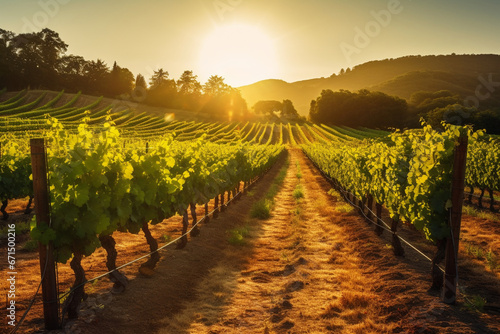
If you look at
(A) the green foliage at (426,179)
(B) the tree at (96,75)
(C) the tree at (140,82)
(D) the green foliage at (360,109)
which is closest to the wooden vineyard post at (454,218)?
(A) the green foliage at (426,179)

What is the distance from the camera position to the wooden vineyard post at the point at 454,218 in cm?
590

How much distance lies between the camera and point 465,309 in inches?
225

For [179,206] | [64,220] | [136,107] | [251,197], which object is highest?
[136,107]

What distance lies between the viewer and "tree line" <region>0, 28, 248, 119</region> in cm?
8081

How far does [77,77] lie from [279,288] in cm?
9694

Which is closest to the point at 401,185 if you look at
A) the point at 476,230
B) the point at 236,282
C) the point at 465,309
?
the point at 465,309

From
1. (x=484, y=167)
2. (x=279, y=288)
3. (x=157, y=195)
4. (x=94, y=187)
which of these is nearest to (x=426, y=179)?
(x=279, y=288)

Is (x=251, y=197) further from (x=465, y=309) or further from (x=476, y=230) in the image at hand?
(x=465, y=309)

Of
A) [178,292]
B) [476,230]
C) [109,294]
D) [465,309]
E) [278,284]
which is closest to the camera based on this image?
[465,309]

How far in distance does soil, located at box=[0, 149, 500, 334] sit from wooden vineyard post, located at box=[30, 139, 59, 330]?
331 mm

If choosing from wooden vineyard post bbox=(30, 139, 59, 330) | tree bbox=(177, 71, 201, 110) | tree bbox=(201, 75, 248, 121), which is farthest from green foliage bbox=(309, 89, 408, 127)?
wooden vineyard post bbox=(30, 139, 59, 330)

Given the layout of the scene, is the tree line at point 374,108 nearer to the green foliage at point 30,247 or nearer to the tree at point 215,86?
Result: the tree at point 215,86

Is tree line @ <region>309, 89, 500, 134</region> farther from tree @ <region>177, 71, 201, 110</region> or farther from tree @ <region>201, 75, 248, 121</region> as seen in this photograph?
tree @ <region>177, 71, 201, 110</region>

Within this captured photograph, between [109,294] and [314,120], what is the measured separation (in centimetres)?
10812
